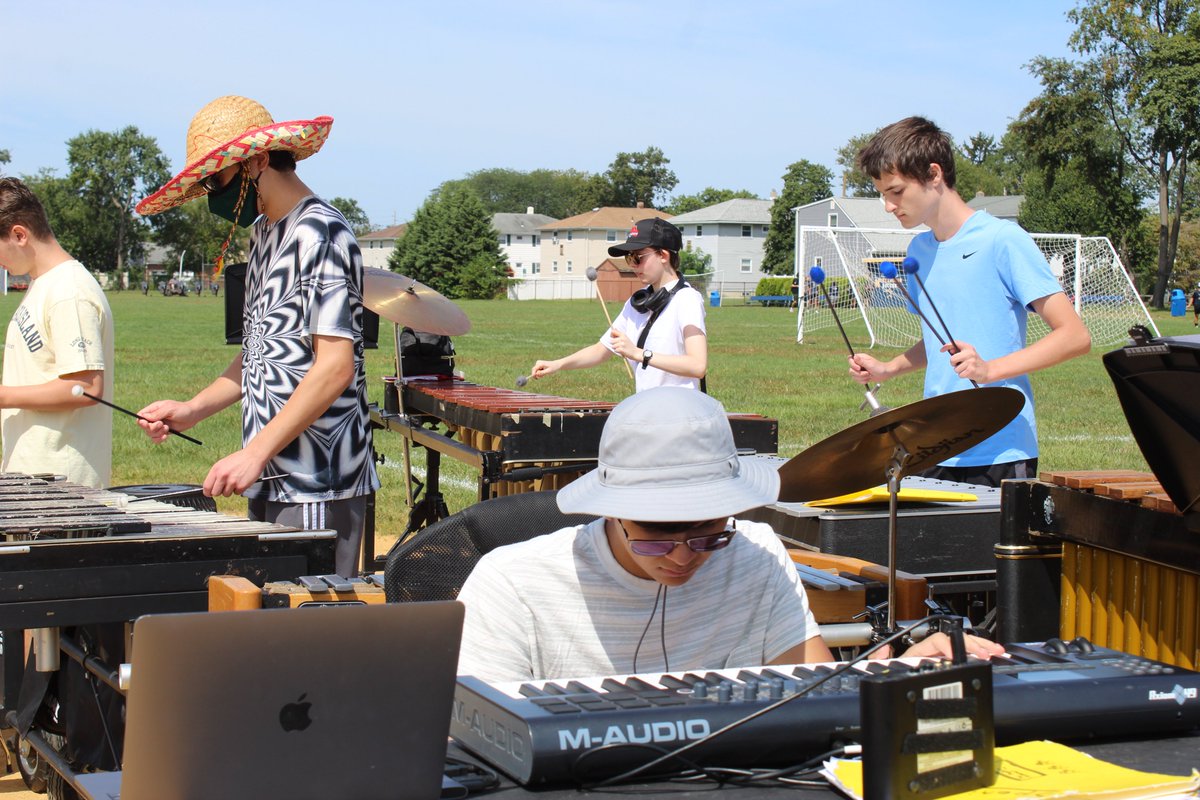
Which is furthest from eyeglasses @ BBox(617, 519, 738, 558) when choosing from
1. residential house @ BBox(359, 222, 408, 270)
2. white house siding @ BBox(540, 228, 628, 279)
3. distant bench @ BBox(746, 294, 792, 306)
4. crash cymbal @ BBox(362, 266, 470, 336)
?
residential house @ BBox(359, 222, 408, 270)

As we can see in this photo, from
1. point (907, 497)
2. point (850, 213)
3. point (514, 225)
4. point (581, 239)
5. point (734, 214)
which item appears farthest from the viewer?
point (514, 225)

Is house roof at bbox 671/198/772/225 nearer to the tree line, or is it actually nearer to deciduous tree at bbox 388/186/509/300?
the tree line

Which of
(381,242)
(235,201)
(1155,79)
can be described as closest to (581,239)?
(381,242)

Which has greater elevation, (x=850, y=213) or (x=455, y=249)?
(x=850, y=213)

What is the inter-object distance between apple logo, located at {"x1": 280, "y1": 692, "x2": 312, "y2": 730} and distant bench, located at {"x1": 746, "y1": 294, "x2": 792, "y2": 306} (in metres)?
64.2

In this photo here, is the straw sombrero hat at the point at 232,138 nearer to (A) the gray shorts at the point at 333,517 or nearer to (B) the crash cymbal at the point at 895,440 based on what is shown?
(A) the gray shorts at the point at 333,517

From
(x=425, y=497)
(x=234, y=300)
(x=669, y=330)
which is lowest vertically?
(x=425, y=497)

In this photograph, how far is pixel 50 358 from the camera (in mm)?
5051

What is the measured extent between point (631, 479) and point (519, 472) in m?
3.83

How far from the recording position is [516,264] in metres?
132

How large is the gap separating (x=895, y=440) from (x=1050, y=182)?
65948 millimetres

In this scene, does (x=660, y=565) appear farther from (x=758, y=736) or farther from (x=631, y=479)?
(x=758, y=736)

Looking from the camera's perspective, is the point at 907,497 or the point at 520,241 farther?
the point at 520,241

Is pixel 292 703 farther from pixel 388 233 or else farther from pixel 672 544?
pixel 388 233
